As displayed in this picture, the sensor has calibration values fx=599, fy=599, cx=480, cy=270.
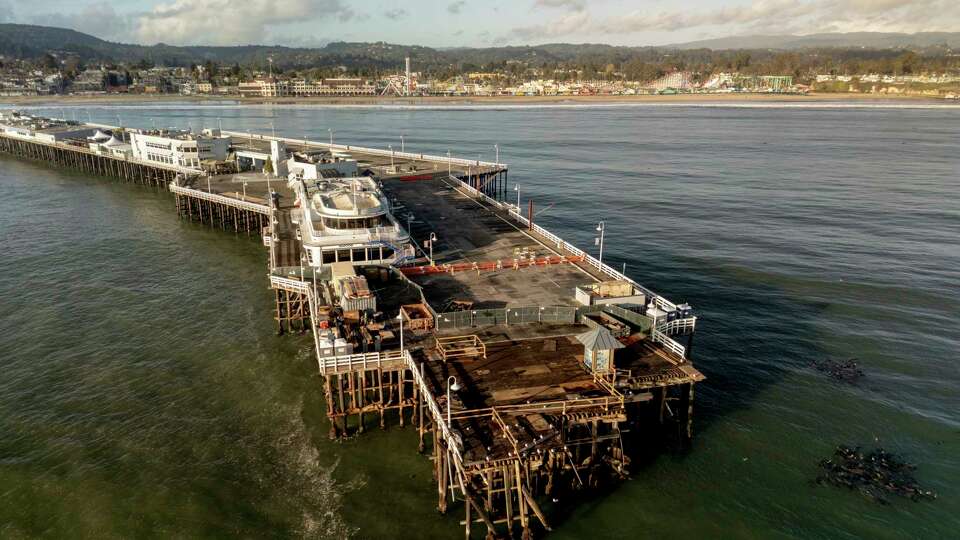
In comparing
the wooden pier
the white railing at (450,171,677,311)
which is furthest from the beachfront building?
the white railing at (450,171,677,311)

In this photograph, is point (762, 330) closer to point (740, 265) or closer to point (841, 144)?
point (740, 265)

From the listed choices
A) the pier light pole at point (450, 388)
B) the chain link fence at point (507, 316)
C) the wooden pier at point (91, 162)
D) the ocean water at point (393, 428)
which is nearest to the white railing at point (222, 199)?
the ocean water at point (393, 428)

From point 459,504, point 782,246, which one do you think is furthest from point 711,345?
point 782,246

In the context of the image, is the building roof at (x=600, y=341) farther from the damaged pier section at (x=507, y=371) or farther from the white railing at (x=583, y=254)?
the white railing at (x=583, y=254)

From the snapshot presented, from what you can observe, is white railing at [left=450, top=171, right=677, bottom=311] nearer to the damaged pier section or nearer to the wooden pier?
the damaged pier section

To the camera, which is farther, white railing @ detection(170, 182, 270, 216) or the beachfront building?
the beachfront building

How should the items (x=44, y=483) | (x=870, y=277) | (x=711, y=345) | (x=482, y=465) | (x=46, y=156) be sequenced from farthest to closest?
(x=46, y=156) < (x=870, y=277) < (x=711, y=345) < (x=44, y=483) < (x=482, y=465)
